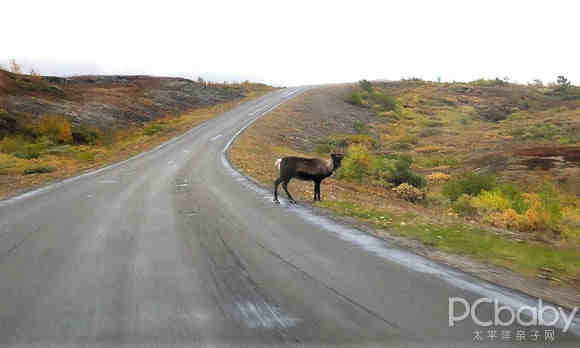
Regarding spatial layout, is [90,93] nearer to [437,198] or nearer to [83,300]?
[437,198]

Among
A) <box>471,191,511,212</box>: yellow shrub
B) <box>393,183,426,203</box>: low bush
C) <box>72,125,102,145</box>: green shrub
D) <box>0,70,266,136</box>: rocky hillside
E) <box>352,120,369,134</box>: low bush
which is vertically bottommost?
<box>393,183,426,203</box>: low bush

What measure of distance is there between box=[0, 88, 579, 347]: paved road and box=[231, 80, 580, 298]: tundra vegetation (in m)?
2.05

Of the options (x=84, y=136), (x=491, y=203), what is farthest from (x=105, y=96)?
(x=491, y=203)

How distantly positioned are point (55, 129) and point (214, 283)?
32153mm

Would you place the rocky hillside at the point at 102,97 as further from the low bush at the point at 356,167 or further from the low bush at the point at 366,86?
the low bush at the point at 356,167

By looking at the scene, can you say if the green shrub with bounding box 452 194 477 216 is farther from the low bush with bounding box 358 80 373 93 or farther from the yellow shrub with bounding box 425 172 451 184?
the low bush with bounding box 358 80 373 93

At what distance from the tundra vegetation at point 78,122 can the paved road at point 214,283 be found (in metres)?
8.50

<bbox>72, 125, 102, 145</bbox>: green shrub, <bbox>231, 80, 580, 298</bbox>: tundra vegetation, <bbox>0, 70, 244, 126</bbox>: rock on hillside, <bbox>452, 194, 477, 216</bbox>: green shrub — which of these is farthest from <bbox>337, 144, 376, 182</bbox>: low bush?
<bbox>0, 70, 244, 126</bbox>: rock on hillside

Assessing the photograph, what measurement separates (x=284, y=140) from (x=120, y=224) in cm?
2742

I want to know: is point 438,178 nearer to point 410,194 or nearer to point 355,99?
point 410,194

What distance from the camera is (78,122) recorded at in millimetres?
37250

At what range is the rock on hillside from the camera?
37.4 metres

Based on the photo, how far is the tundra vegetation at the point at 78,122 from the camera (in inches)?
864

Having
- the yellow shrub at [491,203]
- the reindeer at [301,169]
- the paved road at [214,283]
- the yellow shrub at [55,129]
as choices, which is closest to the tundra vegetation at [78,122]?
the yellow shrub at [55,129]
